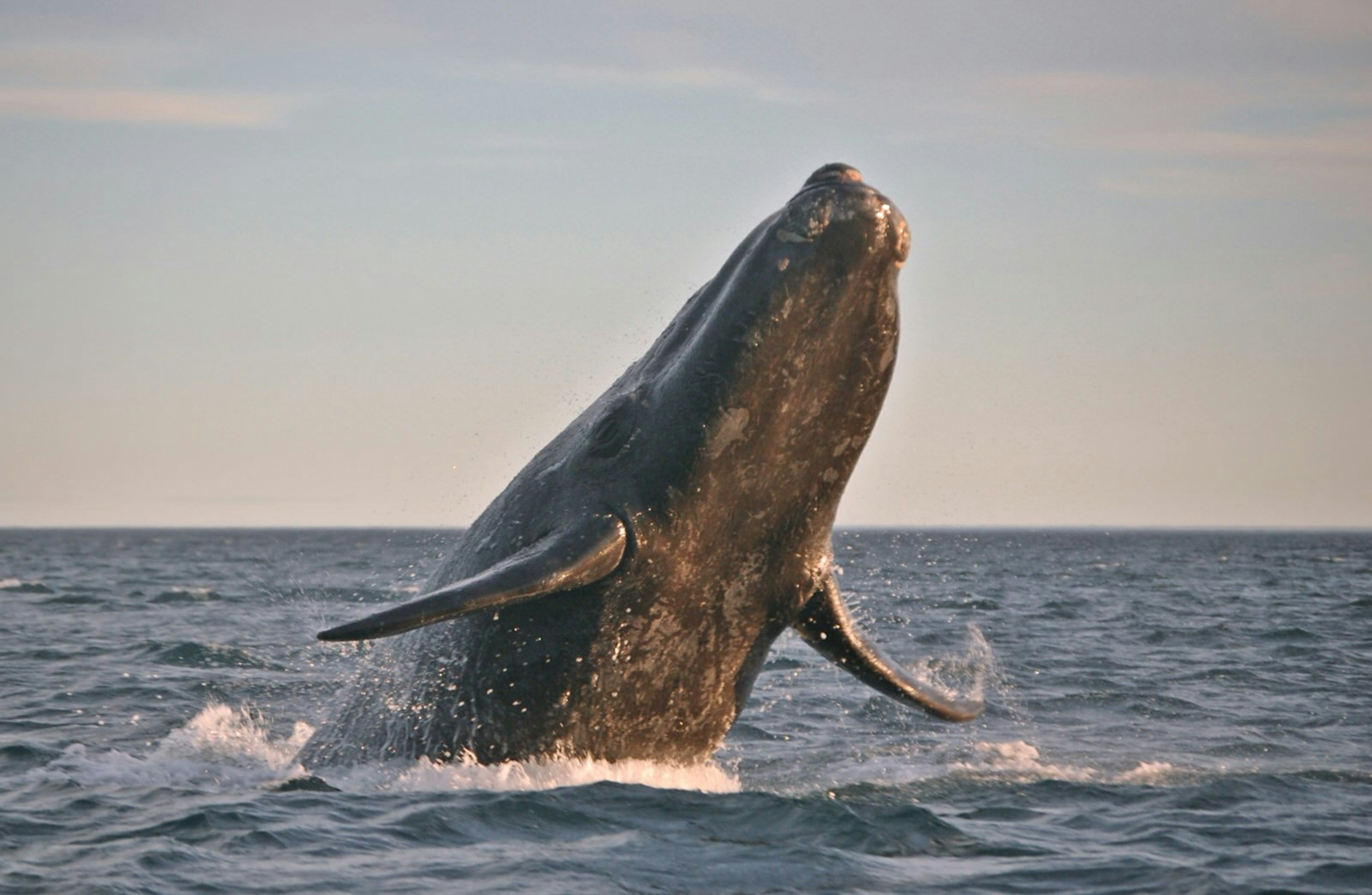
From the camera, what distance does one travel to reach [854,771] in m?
12.3

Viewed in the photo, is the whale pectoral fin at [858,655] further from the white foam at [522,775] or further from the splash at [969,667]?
the splash at [969,667]

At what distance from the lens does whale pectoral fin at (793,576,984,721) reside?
9211 millimetres

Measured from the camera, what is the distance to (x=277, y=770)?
36.6 feet

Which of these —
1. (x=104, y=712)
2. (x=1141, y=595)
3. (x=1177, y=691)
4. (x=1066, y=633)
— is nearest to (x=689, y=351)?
(x=104, y=712)

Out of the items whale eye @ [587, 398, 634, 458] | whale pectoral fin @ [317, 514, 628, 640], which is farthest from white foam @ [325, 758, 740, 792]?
whale eye @ [587, 398, 634, 458]

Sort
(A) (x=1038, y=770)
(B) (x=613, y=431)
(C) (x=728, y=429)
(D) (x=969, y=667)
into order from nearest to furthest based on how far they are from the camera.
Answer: (C) (x=728, y=429) → (B) (x=613, y=431) → (A) (x=1038, y=770) → (D) (x=969, y=667)

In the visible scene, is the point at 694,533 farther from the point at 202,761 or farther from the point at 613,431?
the point at 202,761

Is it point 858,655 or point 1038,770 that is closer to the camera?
point 858,655

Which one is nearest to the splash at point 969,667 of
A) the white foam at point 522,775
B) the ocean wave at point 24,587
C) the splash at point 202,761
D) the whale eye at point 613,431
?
→ the splash at point 202,761

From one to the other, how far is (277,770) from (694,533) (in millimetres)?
4216

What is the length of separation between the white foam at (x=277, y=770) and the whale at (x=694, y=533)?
0.10 m

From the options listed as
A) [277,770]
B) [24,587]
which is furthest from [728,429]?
[24,587]

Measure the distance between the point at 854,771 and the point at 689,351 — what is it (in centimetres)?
483

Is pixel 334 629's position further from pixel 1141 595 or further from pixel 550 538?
pixel 1141 595
